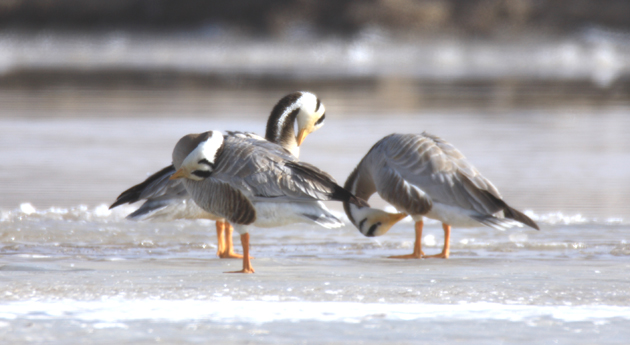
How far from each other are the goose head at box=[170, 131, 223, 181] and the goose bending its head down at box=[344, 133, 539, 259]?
3.36 ft

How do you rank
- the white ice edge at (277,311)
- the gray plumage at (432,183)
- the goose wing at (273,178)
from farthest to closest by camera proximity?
the gray plumage at (432,183)
the goose wing at (273,178)
the white ice edge at (277,311)

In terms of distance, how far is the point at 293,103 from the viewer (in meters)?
6.53

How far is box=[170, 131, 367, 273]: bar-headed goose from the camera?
5.28m

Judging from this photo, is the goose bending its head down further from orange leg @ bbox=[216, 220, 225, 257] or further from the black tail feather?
the black tail feather

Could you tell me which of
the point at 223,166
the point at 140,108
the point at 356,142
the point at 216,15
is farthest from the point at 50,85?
the point at 216,15

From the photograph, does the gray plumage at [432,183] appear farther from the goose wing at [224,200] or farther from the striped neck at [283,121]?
the goose wing at [224,200]

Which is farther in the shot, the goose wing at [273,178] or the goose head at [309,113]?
the goose head at [309,113]

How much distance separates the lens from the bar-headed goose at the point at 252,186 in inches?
208

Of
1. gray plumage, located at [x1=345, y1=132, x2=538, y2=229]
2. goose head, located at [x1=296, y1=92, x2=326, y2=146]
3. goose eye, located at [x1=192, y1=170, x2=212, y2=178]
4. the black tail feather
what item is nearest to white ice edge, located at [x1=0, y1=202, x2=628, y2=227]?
goose head, located at [x1=296, y1=92, x2=326, y2=146]

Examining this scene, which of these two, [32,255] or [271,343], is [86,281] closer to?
[32,255]

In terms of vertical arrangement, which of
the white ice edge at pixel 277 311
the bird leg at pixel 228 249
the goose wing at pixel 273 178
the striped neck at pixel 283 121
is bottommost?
the white ice edge at pixel 277 311

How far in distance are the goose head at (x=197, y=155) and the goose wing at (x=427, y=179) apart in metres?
1.16

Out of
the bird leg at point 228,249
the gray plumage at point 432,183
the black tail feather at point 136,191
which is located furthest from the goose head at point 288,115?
the black tail feather at point 136,191

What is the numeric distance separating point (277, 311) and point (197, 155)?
1373mm
